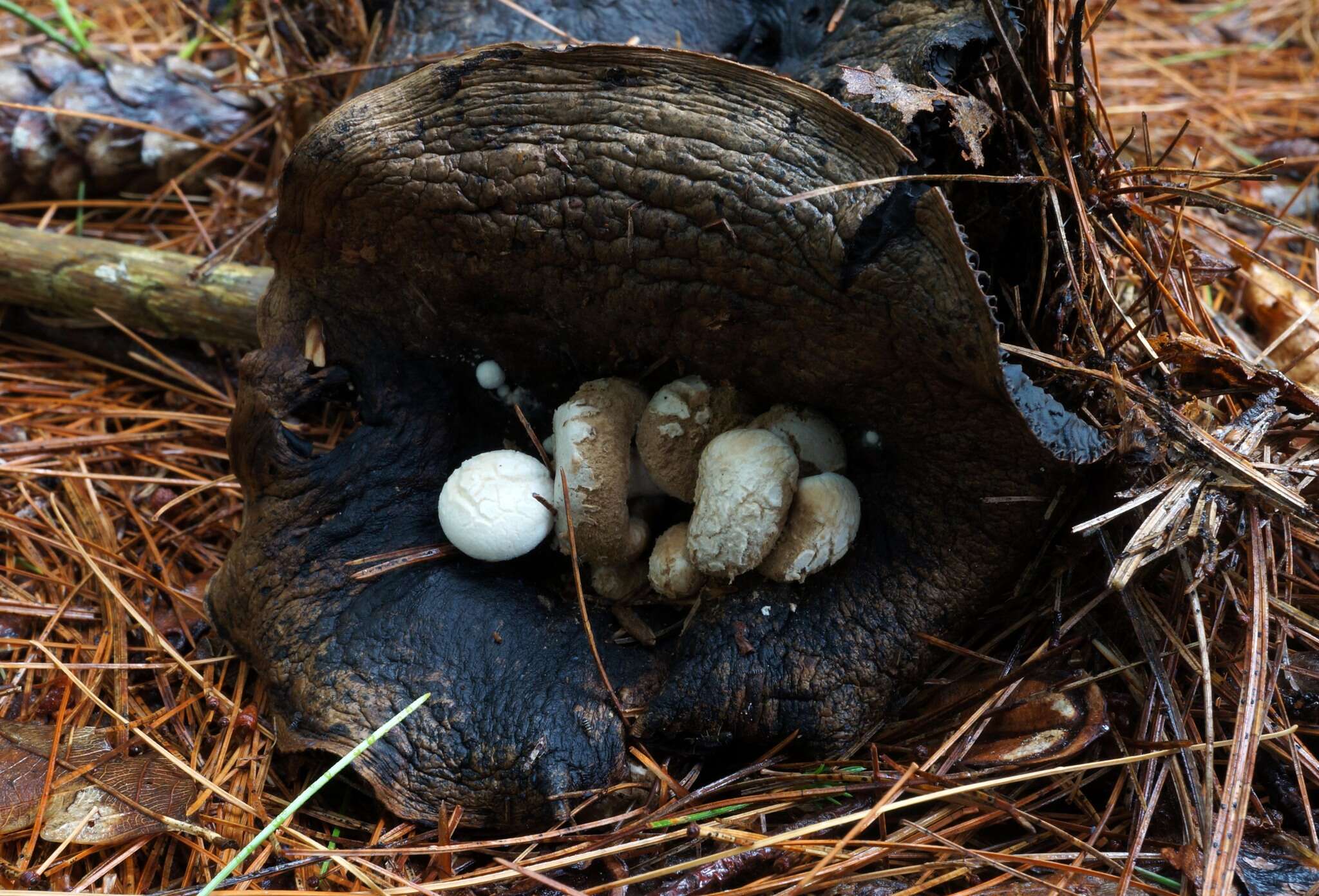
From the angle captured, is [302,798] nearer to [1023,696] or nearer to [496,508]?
[496,508]

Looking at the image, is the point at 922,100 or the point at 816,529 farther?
the point at 816,529

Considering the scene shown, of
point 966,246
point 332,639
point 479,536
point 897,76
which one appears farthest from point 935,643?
point 332,639

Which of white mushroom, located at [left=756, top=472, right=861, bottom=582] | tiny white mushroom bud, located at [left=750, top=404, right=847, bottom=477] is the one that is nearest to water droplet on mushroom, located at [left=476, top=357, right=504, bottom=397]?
tiny white mushroom bud, located at [left=750, top=404, right=847, bottom=477]

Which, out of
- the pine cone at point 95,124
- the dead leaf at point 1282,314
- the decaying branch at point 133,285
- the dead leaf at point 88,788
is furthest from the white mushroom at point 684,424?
the pine cone at point 95,124

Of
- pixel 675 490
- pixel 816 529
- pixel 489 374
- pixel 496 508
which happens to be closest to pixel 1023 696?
pixel 816 529

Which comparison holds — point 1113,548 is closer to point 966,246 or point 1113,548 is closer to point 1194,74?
point 966,246

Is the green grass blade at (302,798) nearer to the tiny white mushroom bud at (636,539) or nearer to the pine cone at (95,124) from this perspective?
the tiny white mushroom bud at (636,539)

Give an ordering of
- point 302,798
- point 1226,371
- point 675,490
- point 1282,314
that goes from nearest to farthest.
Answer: point 302,798
point 1226,371
point 675,490
point 1282,314
